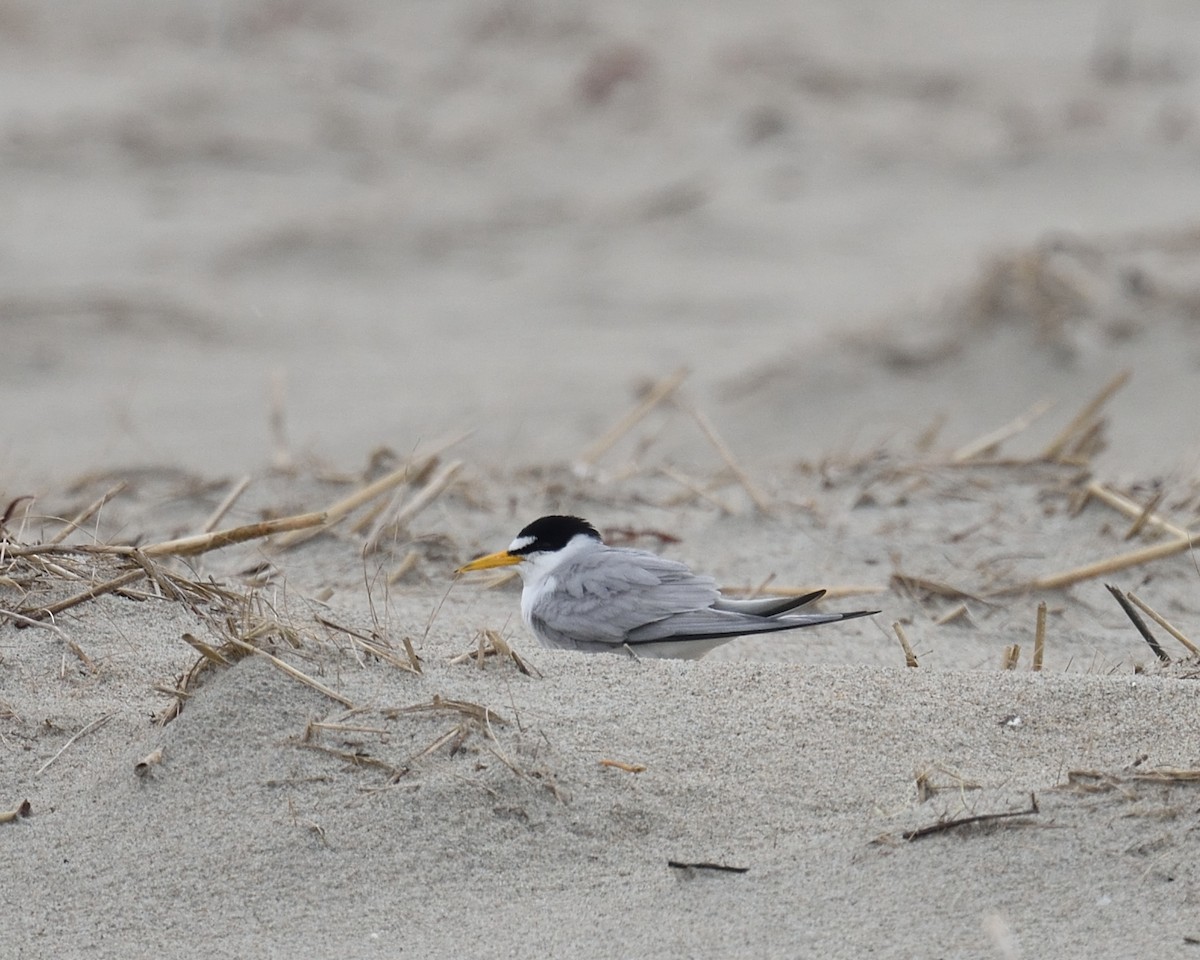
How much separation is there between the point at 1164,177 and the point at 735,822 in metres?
8.67

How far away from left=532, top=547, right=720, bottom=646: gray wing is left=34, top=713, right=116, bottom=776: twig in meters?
1.05

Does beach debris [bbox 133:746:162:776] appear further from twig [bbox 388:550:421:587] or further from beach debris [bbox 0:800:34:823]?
twig [bbox 388:550:421:587]

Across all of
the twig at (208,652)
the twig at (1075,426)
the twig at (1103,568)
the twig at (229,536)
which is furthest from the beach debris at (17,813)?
the twig at (1075,426)

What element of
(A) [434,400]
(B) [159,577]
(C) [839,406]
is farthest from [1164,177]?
(B) [159,577]

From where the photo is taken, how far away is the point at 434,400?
8062mm

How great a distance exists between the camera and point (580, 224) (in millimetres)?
10516

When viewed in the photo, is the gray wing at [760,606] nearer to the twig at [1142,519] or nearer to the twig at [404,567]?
the twig at [404,567]

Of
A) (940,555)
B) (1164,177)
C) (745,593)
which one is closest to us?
(745,593)

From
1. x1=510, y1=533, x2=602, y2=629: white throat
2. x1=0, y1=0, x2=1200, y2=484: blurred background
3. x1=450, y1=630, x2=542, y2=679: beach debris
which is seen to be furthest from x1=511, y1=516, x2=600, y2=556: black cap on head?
x1=0, y1=0, x2=1200, y2=484: blurred background

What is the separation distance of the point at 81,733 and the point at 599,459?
142 inches

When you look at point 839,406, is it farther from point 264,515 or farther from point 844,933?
point 844,933

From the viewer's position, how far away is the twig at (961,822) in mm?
2635

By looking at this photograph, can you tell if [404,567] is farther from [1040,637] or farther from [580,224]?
[580,224]

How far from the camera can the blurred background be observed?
746 cm
